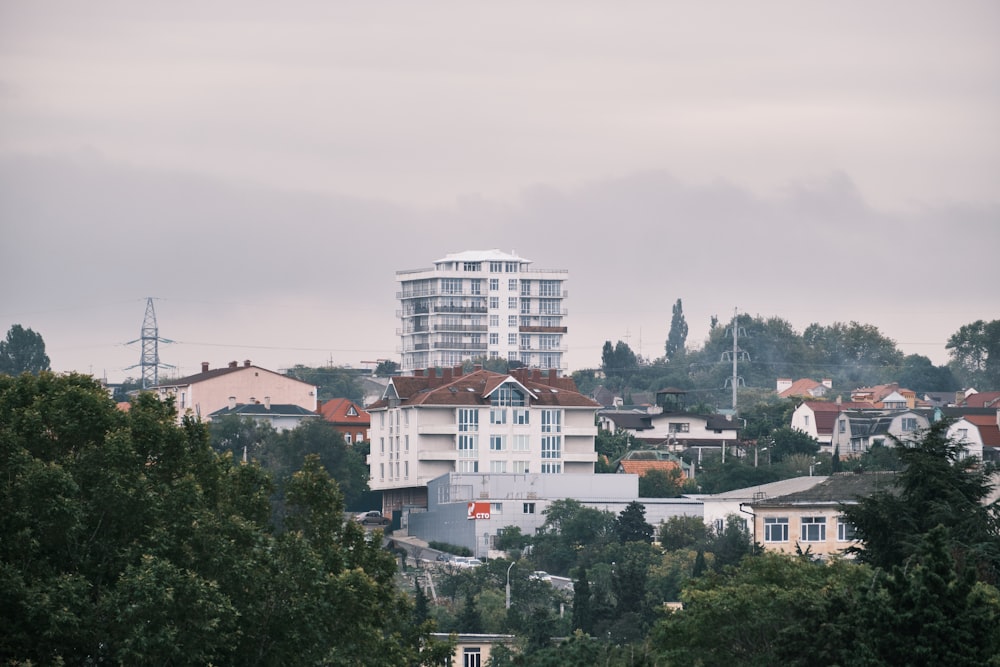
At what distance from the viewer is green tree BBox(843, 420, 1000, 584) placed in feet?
188

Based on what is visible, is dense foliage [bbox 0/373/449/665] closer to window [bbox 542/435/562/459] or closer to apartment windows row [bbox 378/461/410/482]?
apartment windows row [bbox 378/461/410/482]

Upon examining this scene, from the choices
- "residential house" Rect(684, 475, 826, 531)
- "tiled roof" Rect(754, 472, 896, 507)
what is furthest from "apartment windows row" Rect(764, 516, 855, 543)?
"residential house" Rect(684, 475, 826, 531)

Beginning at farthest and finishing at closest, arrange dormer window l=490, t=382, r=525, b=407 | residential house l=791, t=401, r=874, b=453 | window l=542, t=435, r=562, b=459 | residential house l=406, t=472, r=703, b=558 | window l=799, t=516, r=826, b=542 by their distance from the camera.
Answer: residential house l=791, t=401, r=874, b=453
window l=542, t=435, r=562, b=459
dormer window l=490, t=382, r=525, b=407
residential house l=406, t=472, r=703, b=558
window l=799, t=516, r=826, b=542

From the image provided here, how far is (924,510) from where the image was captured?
2352 inches

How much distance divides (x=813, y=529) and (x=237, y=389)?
8170cm

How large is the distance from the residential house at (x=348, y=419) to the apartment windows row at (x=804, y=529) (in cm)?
7091

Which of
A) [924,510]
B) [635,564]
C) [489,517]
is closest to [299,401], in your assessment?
[489,517]

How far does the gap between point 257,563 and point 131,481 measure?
320 cm

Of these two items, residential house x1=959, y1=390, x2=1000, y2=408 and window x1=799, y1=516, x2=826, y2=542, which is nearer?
window x1=799, y1=516, x2=826, y2=542

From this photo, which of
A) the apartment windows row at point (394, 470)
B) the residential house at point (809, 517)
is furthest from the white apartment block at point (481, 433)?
the residential house at point (809, 517)

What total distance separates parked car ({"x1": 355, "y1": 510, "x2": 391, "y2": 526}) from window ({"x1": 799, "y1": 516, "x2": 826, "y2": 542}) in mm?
33583

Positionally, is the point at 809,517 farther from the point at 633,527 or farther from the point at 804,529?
the point at 633,527

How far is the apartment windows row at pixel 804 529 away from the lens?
310 ft

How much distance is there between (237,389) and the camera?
169375 millimetres
